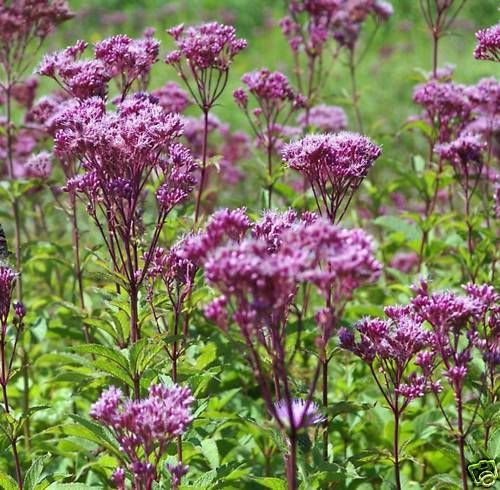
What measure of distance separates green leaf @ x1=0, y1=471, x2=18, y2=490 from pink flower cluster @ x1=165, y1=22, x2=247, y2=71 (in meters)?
2.26

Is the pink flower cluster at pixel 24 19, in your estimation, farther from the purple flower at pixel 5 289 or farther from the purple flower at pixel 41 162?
the purple flower at pixel 5 289

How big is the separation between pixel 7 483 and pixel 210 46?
7.82ft

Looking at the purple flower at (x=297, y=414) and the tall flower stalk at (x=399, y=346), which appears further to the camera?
the tall flower stalk at (x=399, y=346)

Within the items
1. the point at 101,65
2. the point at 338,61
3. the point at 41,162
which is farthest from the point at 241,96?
the point at 338,61

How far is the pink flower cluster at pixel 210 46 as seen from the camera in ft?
15.6

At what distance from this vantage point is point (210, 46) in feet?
15.6

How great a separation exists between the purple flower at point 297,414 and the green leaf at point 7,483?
1.19 m

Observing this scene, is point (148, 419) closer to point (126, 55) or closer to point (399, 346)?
point (399, 346)

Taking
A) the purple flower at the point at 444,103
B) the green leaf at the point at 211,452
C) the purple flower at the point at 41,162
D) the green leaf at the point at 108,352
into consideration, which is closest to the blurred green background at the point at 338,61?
the purple flower at the point at 444,103

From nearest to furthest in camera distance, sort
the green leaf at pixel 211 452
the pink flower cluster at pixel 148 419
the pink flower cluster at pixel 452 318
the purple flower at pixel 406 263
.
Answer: the pink flower cluster at pixel 148 419, the pink flower cluster at pixel 452 318, the green leaf at pixel 211 452, the purple flower at pixel 406 263

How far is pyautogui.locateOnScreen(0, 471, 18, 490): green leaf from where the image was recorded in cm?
382

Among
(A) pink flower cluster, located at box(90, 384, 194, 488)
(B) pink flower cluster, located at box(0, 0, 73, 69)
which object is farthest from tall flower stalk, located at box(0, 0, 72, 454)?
(A) pink flower cluster, located at box(90, 384, 194, 488)

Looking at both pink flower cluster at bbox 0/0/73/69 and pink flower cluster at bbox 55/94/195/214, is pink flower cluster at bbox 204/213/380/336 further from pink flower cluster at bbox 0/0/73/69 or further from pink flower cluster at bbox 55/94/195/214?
pink flower cluster at bbox 0/0/73/69

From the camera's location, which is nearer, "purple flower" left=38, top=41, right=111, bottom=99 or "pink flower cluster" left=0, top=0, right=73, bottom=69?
→ "purple flower" left=38, top=41, right=111, bottom=99
